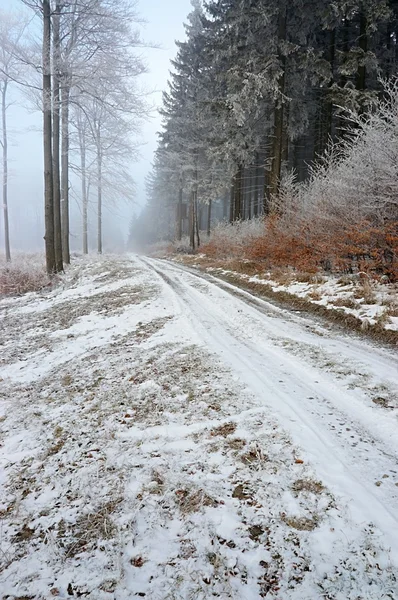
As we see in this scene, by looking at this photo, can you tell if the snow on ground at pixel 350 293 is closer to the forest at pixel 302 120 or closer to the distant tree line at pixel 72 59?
the forest at pixel 302 120

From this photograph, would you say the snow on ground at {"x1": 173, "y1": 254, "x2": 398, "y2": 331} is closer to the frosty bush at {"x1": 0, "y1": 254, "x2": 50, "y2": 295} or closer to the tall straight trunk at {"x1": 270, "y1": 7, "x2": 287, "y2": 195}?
the tall straight trunk at {"x1": 270, "y1": 7, "x2": 287, "y2": 195}

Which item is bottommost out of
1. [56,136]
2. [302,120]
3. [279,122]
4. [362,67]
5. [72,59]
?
[56,136]

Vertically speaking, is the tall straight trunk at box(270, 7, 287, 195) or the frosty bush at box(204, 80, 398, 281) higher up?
the tall straight trunk at box(270, 7, 287, 195)

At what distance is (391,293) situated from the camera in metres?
5.63

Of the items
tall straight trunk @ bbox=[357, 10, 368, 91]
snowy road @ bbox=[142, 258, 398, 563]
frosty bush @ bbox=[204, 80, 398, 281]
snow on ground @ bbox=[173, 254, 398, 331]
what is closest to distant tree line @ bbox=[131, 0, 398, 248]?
tall straight trunk @ bbox=[357, 10, 368, 91]

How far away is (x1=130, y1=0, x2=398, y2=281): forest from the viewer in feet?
22.4

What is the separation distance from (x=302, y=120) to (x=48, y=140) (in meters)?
13.6

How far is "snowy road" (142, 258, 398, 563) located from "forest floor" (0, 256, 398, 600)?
2 centimetres

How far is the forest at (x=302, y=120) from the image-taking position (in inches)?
269

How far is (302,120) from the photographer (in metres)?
16.5

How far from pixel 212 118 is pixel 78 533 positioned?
20.7 metres

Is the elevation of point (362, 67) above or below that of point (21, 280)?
above

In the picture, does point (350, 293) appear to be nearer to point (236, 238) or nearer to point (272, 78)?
point (236, 238)

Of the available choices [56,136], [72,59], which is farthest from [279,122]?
[56,136]
